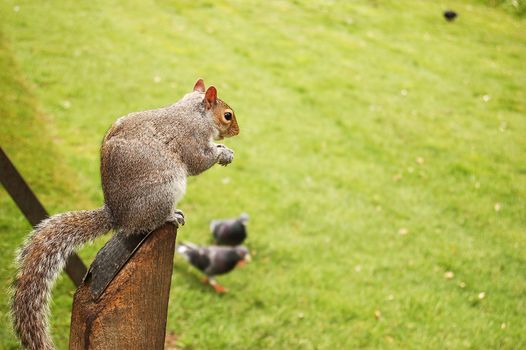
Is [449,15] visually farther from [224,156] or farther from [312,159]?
[224,156]

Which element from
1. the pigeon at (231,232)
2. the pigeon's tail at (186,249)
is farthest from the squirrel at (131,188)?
the pigeon at (231,232)

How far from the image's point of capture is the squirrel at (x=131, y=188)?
1534 mm

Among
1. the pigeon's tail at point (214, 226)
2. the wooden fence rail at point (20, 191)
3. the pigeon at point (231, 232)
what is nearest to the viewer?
the wooden fence rail at point (20, 191)

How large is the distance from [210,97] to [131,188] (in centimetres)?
63

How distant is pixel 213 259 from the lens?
3846 millimetres

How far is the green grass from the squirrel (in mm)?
1709

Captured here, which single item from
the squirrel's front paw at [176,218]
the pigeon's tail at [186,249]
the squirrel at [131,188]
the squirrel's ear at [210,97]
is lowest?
the pigeon's tail at [186,249]

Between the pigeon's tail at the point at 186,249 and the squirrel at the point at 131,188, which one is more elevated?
the squirrel at the point at 131,188

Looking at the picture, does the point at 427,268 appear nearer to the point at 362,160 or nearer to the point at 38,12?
the point at 362,160

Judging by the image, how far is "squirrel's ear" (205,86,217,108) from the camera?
2.17m

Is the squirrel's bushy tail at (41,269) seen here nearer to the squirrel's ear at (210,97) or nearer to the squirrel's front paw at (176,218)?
the squirrel's front paw at (176,218)

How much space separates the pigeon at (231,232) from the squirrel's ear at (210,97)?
204 centimetres

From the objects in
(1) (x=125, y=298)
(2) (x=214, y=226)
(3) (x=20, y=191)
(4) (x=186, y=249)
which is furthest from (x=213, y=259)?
(1) (x=125, y=298)

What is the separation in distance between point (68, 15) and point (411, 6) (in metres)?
7.71
